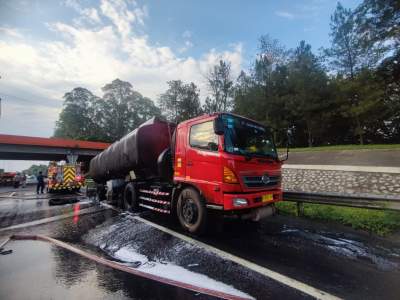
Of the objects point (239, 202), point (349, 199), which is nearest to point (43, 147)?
point (239, 202)

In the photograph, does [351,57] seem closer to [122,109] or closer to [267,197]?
[267,197]

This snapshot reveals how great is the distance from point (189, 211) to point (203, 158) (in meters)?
1.30

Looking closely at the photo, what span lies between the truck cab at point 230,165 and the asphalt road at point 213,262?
78 cm

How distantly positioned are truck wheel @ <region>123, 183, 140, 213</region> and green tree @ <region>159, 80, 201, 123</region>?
41.1 m

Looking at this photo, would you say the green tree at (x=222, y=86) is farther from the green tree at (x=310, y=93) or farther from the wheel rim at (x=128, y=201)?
the wheel rim at (x=128, y=201)

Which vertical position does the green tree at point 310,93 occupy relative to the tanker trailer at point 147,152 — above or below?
above

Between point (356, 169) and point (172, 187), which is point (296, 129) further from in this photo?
point (172, 187)

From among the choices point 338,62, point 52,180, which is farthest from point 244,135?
point 338,62

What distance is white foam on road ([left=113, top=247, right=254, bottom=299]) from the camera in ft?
10.9

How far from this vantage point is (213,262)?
4.25m

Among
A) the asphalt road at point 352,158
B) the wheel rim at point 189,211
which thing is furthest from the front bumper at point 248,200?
the asphalt road at point 352,158

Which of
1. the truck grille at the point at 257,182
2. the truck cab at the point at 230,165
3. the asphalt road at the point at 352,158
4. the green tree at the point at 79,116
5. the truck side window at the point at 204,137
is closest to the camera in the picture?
the truck cab at the point at 230,165

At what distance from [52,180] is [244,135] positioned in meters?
18.5

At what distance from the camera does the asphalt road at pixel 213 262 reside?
10.9 ft
